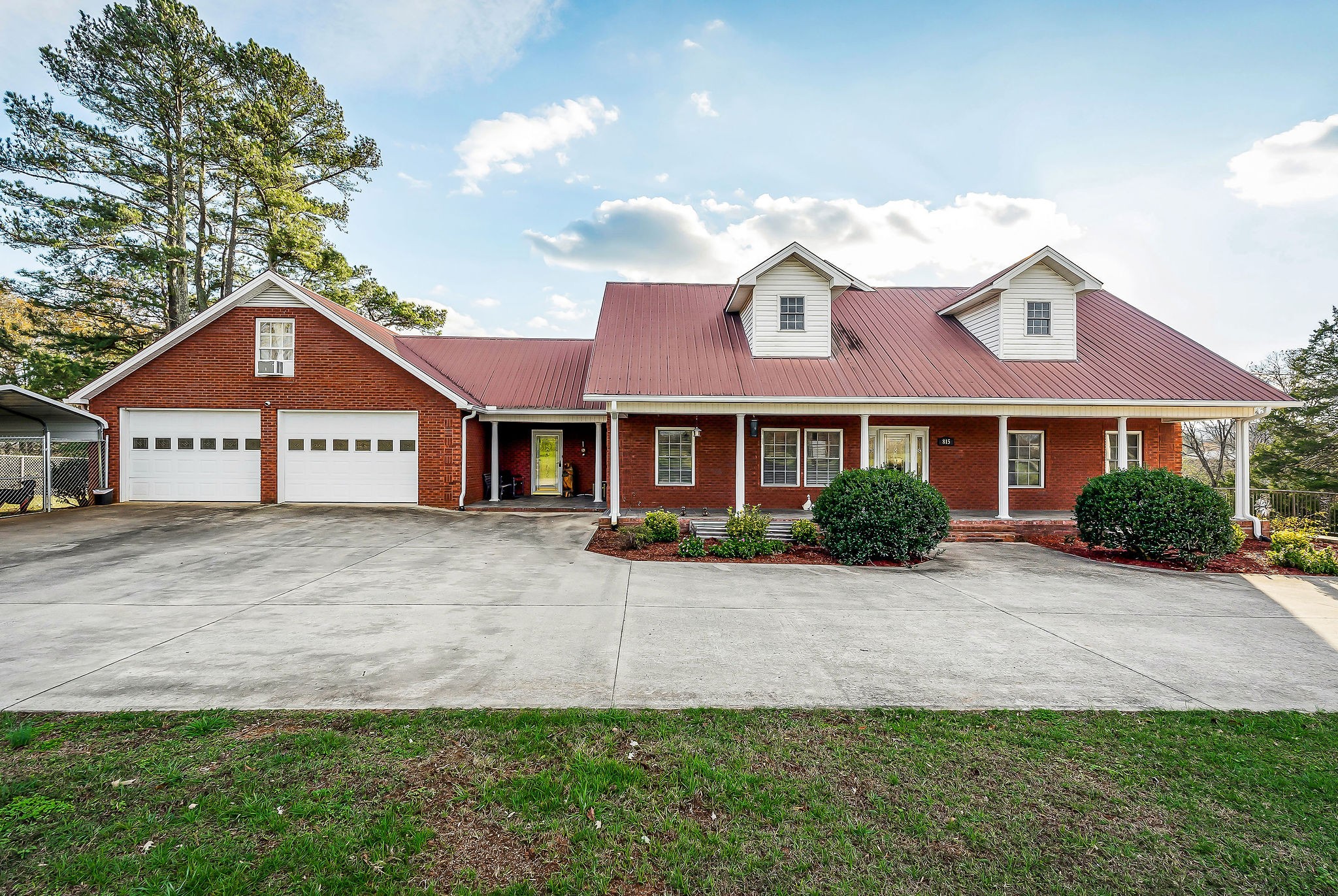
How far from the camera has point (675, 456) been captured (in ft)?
46.4

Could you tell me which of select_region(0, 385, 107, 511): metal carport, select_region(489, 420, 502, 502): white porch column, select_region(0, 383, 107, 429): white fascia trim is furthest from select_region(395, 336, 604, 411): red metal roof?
select_region(0, 385, 107, 511): metal carport

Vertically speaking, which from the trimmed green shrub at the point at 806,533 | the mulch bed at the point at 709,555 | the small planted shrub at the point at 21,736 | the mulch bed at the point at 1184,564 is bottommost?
the mulch bed at the point at 1184,564

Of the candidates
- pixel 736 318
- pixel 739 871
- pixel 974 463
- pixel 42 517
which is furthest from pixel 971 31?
pixel 42 517

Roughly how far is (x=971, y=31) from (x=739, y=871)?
14967 millimetres

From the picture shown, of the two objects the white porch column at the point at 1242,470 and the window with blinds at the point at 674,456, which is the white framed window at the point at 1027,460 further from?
the window with blinds at the point at 674,456

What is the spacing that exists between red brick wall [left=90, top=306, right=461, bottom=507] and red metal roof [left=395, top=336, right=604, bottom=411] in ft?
3.71

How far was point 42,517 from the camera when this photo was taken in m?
12.6

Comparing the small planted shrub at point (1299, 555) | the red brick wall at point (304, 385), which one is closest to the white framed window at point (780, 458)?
the red brick wall at point (304, 385)

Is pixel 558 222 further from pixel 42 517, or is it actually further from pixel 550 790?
pixel 550 790

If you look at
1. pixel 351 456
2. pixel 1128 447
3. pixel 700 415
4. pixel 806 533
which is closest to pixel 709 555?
pixel 806 533

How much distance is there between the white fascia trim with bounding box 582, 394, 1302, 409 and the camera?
1169 centimetres

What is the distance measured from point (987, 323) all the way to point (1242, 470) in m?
6.34

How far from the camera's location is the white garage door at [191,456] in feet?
47.9

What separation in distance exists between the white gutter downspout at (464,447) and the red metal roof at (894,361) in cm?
434
